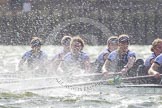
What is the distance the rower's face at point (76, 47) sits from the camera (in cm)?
1497

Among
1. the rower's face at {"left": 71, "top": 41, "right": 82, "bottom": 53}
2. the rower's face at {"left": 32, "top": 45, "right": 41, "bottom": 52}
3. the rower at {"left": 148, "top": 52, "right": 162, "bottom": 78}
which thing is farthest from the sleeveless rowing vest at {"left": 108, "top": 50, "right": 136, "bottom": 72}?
the rower's face at {"left": 32, "top": 45, "right": 41, "bottom": 52}

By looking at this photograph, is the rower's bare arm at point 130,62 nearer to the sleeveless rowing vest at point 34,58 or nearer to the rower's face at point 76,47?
the rower's face at point 76,47

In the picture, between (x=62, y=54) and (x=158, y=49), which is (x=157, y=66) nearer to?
(x=158, y=49)

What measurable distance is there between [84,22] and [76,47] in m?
18.3

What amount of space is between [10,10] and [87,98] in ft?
80.4

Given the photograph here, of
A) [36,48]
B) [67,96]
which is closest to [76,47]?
[36,48]

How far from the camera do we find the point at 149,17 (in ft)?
113

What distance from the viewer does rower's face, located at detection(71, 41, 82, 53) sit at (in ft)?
49.1

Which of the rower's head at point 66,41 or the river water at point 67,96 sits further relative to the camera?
the rower's head at point 66,41

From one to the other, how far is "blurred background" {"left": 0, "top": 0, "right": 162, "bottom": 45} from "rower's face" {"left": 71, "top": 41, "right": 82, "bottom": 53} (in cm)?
1711

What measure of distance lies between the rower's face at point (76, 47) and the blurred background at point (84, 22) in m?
17.1

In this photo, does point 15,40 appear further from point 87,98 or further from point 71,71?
point 87,98

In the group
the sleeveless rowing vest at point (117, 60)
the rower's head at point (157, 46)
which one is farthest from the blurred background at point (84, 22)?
the rower's head at point (157, 46)

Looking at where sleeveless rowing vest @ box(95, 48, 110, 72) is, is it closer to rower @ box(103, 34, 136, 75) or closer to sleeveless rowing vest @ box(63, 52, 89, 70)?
sleeveless rowing vest @ box(63, 52, 89, 70)
